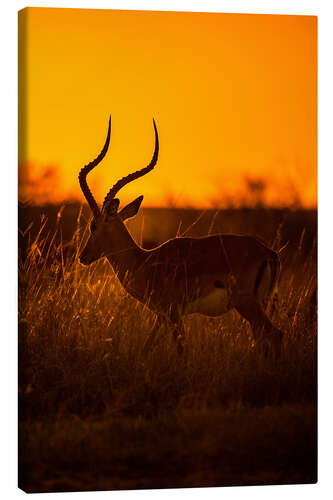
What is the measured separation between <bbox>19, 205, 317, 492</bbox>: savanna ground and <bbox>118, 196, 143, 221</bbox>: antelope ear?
7 centimetres

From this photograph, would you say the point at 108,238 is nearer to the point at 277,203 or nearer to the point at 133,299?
the point at 133,299

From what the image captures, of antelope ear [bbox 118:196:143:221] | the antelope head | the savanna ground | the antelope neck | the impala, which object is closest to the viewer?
the savanna ground

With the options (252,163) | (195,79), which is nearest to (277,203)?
(252,163)

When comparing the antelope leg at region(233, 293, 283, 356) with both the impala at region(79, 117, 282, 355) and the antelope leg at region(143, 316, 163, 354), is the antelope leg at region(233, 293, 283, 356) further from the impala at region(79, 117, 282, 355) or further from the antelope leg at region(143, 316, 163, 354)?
the antelope leg at region(143, 316, 163, 354)

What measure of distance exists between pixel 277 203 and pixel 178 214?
758mm

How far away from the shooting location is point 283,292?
28.5 feet

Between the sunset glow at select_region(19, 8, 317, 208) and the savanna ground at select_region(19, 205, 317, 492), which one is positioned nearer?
the savanna ground at select_region(19, 205, 317, 492)

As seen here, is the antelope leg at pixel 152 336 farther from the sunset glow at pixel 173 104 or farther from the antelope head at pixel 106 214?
the sunset glow at pixel 173 104

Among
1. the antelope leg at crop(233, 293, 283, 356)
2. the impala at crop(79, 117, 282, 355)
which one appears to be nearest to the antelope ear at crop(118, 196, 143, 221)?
the impala at crop(79, 117, 282, 355)

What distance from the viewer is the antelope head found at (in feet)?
27.1

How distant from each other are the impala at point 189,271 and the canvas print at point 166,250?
0.04 feet

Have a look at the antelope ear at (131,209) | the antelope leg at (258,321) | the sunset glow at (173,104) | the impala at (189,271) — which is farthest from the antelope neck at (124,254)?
the antelope leg at (258,321)

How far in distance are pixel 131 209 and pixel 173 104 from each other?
2.56 feet

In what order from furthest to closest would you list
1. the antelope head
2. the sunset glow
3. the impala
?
the impala, the antelope head, the sunset glow
